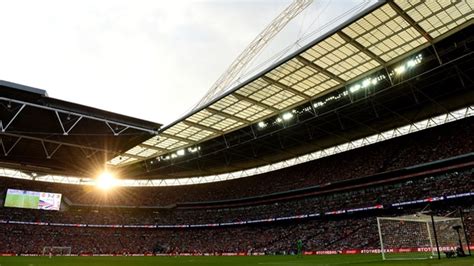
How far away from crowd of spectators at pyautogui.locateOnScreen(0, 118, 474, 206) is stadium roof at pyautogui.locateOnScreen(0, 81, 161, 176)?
26.0m

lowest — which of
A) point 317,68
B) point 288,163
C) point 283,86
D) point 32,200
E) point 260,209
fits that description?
point 260,209

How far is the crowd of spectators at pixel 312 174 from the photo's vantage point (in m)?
37.4

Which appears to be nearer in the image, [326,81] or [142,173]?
[326,81]

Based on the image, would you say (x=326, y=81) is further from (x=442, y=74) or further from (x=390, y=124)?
(x=390, y=124)

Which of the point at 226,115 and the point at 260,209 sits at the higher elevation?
the point at 226,115

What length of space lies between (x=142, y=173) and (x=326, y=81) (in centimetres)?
3588

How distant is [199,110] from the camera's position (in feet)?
101

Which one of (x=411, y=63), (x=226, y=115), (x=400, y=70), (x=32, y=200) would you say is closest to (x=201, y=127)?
(x=226, y=115)

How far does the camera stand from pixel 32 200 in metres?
55.3

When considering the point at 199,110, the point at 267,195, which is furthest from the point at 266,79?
the point at 267,195

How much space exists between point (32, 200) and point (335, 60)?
177 feet

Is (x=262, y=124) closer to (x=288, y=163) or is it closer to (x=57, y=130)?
(x=57, y=130)

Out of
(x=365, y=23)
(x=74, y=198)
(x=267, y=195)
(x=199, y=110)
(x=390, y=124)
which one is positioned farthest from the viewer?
(x=74, y=198)

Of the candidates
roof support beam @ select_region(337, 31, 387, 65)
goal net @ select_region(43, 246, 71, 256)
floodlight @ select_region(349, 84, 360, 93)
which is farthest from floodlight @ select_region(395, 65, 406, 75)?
goal net @ select_region(43, 246, 71, 256)
